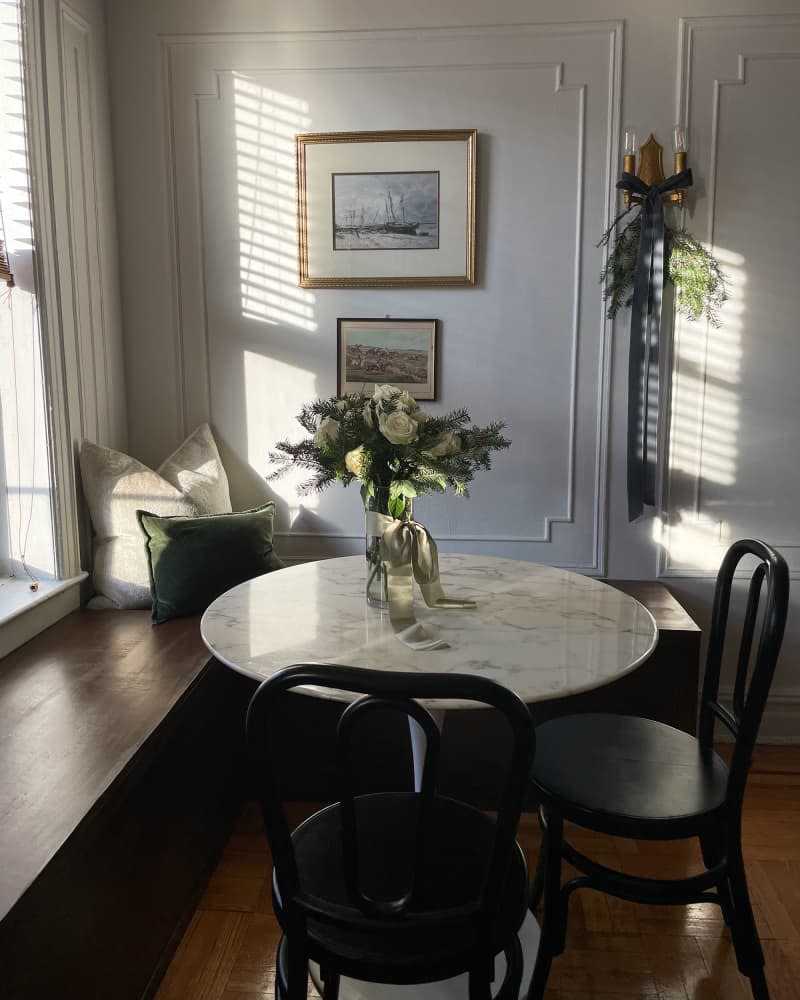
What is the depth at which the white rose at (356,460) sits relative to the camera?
192cm

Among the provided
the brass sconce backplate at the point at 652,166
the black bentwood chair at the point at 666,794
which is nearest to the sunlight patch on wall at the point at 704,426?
the brass sconce backplate at the point at 652,166

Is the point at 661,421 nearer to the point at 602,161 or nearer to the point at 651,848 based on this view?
the point at 602,161

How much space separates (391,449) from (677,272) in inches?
62.4

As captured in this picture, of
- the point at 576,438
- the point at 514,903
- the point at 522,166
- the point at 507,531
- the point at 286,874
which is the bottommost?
the point at 514,903

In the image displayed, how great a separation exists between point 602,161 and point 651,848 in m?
2.35

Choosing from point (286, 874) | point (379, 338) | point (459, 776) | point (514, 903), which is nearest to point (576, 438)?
point (379, 338)

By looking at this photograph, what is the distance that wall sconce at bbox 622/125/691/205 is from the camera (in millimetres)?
2855

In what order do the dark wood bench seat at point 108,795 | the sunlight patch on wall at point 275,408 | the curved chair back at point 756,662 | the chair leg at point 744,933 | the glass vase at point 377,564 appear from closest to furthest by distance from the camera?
the dark wood bench seat at point 108,795, the curved chair back at point 756,662, the chair leg at point 744,933, the glass vase at point 377,564, the sunlight patch on wall at point 275,408

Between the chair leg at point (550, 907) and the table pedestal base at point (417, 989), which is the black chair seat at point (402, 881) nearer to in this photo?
the chair leg at point (550, 907)

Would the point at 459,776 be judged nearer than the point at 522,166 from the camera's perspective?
Yes

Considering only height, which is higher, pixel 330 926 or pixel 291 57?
pixel 291 57

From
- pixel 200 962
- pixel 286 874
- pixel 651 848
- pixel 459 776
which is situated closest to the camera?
pixel 286 874

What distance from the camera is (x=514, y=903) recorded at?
4.57 ft

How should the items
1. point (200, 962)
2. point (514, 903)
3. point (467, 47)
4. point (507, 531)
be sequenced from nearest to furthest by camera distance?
point (514, 903) → point (200, 962) → point (467, 47) → point (507, 531)
